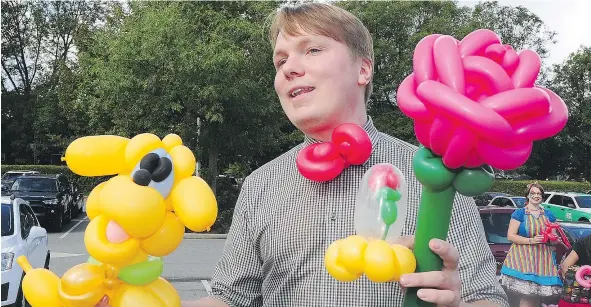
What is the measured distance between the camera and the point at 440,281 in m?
1.48

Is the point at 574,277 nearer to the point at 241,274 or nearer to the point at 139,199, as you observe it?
the point at 241,274

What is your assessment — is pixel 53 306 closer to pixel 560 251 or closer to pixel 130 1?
pixel 560 251

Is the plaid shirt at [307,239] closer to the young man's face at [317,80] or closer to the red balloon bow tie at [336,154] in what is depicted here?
the red balloon bow tie at [336,154]

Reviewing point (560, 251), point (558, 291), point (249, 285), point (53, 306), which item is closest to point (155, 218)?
point (53, 306)

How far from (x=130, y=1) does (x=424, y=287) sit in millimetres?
18224

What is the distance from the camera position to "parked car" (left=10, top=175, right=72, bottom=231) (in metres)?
15.5

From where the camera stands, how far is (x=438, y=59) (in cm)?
150

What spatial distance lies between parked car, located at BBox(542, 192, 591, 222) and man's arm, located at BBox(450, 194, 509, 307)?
1870cm

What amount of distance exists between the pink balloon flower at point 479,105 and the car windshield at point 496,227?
25.9ft

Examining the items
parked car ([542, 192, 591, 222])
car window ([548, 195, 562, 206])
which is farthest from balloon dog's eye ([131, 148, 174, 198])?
car window ([548, 195, 562, 206])

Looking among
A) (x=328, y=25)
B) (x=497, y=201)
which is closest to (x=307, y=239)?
(x=328, y=25)

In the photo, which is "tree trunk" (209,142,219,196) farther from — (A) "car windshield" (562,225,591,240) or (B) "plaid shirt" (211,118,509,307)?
(B) "plaid shirt" (211,118,509,307)

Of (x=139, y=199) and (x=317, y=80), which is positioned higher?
(x=317, y=80)

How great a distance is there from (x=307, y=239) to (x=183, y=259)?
1065cm
